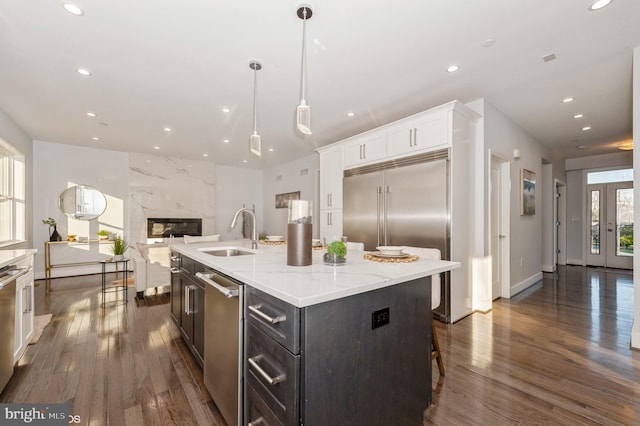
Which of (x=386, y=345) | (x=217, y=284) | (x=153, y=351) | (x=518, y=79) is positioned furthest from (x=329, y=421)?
(x=518, y=79)

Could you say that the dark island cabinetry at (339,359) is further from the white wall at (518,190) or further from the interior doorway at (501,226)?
the interior doorway at (501,226)

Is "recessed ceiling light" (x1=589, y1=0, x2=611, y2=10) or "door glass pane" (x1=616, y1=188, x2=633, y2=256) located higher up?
"recessed ceiling light" (x1=589, y1=0, x2=611, y2=10)

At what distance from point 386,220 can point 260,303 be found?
110 inches

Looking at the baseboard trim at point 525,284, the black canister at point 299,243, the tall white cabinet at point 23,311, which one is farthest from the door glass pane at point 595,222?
the tall white cabinet at point 23,311

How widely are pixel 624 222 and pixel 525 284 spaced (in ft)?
13.4

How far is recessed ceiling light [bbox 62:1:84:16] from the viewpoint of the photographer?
76.5 inches

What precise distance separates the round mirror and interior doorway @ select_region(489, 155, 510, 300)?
7643 mm

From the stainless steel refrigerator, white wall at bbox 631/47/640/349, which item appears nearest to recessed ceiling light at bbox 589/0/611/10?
white wall at bbox 631/47/640/349

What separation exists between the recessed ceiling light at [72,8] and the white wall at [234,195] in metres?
5.98

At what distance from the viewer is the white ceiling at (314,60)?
2023 millimetres

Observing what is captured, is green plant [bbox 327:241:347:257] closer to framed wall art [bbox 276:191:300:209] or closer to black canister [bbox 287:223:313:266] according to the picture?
black canister [bbox 287:223:313:266]

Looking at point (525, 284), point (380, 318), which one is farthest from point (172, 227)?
point (525, 284)

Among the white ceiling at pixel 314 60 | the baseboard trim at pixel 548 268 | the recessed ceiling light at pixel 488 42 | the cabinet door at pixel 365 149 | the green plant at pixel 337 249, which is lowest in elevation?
the baseboard trim at pixel 548 268

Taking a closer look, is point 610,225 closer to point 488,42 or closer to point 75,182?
point 488,42
